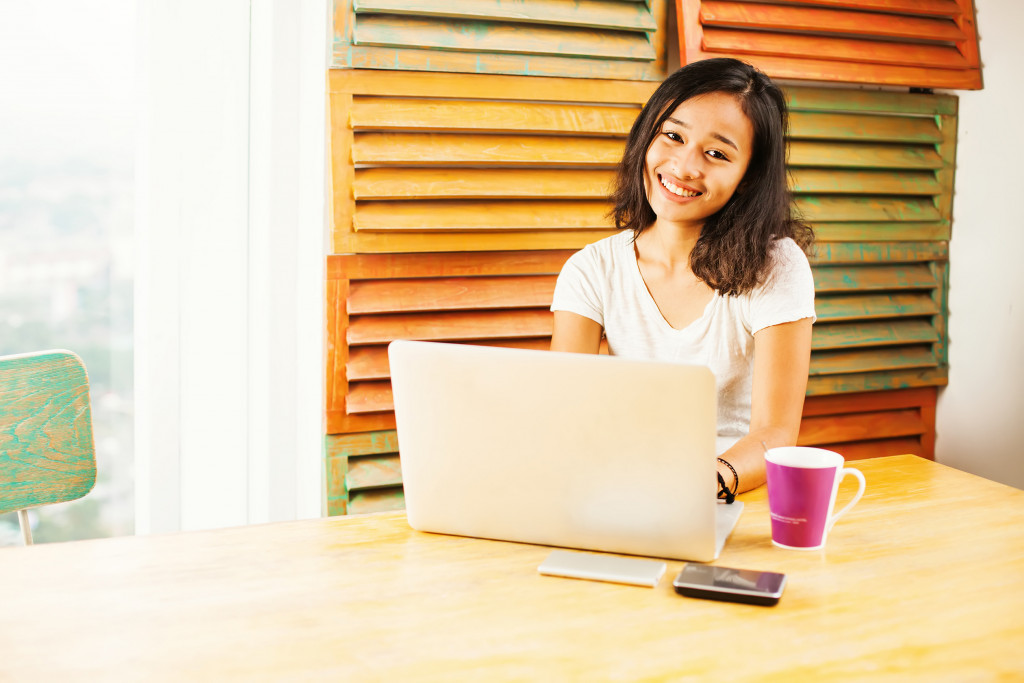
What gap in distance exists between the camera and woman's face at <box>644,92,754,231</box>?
1.72 metres

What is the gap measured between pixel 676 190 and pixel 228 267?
3.76ft

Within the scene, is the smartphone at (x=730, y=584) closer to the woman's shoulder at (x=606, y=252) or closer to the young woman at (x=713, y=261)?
the young woman at (x=713, y=261)

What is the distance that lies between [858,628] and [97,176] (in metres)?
1.94

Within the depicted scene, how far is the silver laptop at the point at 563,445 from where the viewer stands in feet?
3.11

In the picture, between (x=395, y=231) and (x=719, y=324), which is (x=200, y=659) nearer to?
(x=719, y=324)

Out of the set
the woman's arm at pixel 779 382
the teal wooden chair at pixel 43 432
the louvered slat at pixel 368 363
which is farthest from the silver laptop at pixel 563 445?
the louvered slat at pixel 368 363

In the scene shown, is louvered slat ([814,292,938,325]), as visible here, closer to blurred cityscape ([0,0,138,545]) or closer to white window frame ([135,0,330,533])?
white window frame ([135,0,330,533])

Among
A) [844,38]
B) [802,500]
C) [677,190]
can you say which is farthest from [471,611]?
[844,38]

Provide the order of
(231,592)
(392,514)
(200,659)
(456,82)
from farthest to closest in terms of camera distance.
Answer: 1. (456,82)
2. (392,514)
3. (231,592)
4. (200,659)

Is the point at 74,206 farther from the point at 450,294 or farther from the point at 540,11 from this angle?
the point at 540,11

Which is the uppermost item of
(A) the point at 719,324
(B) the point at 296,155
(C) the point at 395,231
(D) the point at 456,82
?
(D) the point at 456,82

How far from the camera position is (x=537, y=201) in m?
2.14

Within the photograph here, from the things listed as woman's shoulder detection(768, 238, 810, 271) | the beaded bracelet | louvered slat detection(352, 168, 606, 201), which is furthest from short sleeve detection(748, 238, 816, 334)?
louvered slat detection(352, 168, 606, 201)

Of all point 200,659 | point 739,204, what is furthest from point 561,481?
point 739,204
